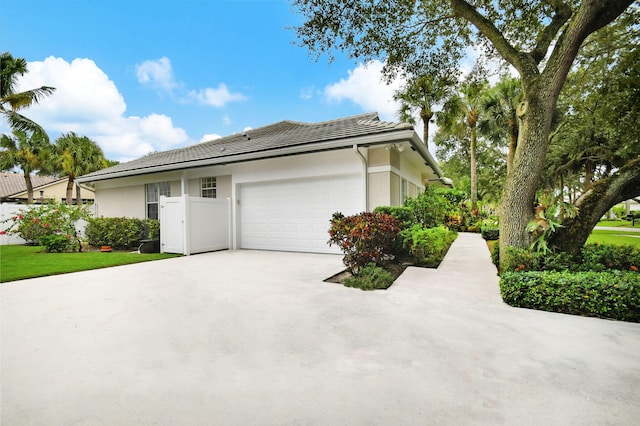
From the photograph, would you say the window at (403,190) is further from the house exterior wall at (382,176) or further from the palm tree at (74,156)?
the palm tree at (74,156)

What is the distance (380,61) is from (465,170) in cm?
2363

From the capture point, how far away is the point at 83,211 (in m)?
11.4

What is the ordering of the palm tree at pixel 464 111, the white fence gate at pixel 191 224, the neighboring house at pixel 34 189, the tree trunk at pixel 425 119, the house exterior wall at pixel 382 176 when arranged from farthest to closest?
1. the neighboring house at pixel 34 189
2. the tree trunk at pixel 425 119
3. the palm tree at pixel 464 111
4. the white fence gate at pixel 191 224
5. the house exterior wall at pixel 382 176

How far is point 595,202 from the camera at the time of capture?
487 cm

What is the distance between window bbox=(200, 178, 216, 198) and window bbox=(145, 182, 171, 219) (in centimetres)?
219

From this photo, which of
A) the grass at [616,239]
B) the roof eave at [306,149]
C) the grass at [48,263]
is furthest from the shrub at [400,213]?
the grass at [48,263]

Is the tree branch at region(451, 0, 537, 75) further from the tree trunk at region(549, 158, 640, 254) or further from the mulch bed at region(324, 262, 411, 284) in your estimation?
the mulch bed at region(324, 262, 411, 284)

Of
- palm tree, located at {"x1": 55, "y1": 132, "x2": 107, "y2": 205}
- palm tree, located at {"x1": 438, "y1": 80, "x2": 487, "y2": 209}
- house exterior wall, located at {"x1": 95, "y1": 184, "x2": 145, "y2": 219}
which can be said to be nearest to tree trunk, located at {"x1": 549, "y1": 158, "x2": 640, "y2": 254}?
palm tree, located at {"x1": 438, "y1": 80, "x2": 487, "y2": 209}

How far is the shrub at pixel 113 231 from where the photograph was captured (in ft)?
34.6

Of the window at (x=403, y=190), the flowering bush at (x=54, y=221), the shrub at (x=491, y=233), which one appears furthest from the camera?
the shrub at (x=491, y=233)

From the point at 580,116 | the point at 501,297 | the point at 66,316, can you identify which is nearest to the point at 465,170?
the point at 580,116

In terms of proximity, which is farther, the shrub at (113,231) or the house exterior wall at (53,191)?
the house exterior wall at (53,191)

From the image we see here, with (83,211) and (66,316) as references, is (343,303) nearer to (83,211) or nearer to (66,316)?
(66,316)

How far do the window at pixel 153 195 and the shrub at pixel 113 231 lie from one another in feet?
5.01
